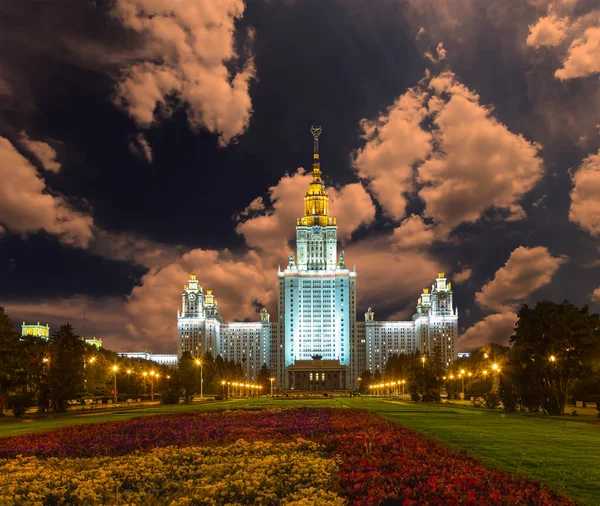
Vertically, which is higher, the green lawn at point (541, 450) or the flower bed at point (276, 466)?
the flower bed at point (276, 466)

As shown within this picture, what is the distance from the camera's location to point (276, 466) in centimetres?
1574

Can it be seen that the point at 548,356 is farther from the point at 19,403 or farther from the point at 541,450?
the point at 19,403

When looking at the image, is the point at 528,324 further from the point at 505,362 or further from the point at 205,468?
the point at 205,468

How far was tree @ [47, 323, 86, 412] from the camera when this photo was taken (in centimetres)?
5181

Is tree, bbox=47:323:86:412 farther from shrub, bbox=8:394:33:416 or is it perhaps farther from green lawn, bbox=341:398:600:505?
green lawn, bbox=341:398:600:505

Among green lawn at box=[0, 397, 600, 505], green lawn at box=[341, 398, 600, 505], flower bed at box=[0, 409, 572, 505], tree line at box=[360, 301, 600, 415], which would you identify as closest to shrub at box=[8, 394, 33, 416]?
flower bed at box=[0, 409, 572, 505]

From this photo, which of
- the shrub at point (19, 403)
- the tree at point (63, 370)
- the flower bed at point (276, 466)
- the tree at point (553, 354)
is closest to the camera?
the flower bed at point (276, 466)

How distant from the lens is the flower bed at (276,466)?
12.5m

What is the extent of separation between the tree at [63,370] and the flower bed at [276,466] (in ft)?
94.3

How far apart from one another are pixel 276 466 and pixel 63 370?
41399 millimetres

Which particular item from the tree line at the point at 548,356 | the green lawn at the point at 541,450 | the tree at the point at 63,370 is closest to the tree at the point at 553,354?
the tree line at the point at 548,356

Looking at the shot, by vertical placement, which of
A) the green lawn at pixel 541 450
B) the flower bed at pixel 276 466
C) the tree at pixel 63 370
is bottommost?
the green lawn at pixel 541 450

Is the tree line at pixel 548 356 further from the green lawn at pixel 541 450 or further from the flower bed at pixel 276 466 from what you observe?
the flower bed at pixel 276 466

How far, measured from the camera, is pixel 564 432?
29.0 metres
